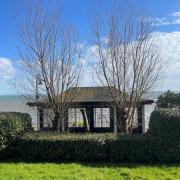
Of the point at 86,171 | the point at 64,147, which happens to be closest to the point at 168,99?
the point at 64,147

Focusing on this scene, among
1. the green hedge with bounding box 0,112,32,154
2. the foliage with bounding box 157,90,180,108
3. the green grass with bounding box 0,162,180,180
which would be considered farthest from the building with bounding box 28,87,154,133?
the green grass with bounding box 0,162,180,180

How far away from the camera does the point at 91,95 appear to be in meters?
16.5

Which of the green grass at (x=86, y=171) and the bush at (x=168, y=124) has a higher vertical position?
the bush at (x=168, y=124)

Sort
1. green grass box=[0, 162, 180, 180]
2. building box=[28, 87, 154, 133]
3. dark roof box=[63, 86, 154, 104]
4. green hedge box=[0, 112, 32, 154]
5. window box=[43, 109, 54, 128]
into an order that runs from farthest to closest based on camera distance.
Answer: building box=[28, 87, 154, 133], dark roof box=[63, 86, 154, 104], window box=[43, 109, 54, 128], green hedge box=[0, 112, 32, 154], green grass box=[0, 162, 180, 180]

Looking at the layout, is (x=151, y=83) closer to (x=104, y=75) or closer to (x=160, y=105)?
(x=104, y=75)

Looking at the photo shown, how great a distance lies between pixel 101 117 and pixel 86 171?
7882 millimetres

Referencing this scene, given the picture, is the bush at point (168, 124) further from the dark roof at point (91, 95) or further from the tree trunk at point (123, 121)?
the dark roof at point (91, 95)

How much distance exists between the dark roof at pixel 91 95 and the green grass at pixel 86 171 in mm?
4487

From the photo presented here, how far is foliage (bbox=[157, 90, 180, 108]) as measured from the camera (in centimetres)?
1585

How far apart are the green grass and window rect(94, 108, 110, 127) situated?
22.3 ft

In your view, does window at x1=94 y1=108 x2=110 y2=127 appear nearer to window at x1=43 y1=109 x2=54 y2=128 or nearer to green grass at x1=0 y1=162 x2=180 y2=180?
window at x1=43 y1=109 x2=54 y2=128

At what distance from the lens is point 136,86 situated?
13.2 meters

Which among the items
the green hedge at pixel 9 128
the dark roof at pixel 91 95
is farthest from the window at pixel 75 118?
the green hedge at pixel 9 128

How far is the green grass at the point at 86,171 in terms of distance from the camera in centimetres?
841
